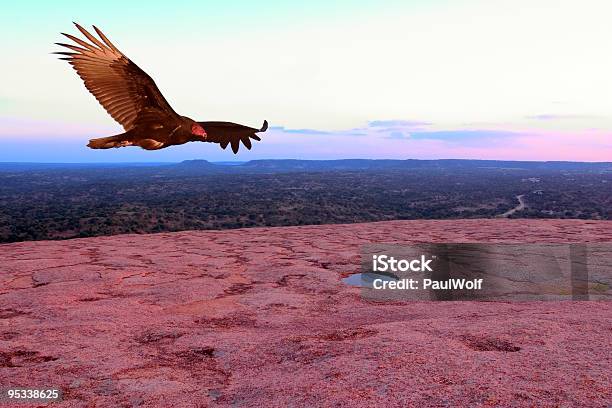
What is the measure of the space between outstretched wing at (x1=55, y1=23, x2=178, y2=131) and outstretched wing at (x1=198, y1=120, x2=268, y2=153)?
0.70 ft

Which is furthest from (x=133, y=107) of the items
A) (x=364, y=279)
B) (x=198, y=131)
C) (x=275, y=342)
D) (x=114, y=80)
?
(x=364, y=279)

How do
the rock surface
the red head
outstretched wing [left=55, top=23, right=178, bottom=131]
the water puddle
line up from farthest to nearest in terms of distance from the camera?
the water puddle < the rock surface < outstretched wing [left=55, top=23, right=178, bottom=131] < the red head

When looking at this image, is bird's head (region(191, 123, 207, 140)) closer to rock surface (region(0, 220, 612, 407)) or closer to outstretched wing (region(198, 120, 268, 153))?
outstretched wing (region(198, 120, 268, 153))

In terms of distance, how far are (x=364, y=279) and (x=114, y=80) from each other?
6205 mm

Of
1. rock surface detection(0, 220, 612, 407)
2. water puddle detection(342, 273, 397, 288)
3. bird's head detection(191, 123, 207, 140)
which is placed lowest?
water puddle detection(342, 273, 397, 288)

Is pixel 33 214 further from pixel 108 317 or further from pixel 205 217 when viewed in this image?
pixel 108 317

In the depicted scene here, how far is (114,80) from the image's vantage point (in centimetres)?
186

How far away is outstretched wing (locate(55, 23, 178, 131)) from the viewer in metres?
1.76

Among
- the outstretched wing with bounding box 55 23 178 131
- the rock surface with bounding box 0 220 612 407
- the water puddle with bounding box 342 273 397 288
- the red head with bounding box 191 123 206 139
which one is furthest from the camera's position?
the water puddle with bounding box 342 273 397 288

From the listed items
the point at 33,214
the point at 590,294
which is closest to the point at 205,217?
the point at 33,214

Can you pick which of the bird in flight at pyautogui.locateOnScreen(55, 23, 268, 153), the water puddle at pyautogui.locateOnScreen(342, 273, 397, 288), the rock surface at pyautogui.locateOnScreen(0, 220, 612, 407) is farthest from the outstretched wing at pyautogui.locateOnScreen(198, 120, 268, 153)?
the water puddle at pyautogui.locateOnScreen(342, 273, 397, 288)

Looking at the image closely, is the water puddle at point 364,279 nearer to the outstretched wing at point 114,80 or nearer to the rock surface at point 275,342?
the rock surface at point 275,342

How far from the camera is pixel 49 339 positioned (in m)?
4.58

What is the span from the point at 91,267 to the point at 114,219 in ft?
83.6
